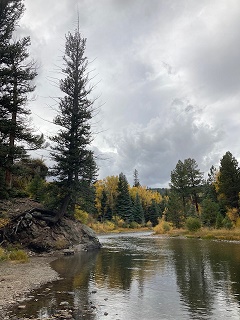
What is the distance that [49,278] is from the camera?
16.9 meters

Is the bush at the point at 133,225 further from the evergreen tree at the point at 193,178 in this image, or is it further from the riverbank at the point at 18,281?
the riverbank at the point at 18,281

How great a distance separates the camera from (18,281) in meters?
15.5

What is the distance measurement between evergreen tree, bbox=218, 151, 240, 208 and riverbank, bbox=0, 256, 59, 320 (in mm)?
47128

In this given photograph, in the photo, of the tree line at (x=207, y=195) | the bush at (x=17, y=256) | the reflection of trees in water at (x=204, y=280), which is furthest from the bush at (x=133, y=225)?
the bush at (x=17, y=256)

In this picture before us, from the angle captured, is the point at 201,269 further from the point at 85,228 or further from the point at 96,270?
the point at 85,228

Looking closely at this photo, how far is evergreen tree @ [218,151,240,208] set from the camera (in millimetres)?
59594

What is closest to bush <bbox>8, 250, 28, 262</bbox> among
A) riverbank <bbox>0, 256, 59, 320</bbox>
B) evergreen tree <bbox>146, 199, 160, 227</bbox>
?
riverbank <bbox>0, 256, 59, 320</bbox>

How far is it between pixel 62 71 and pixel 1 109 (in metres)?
15.4

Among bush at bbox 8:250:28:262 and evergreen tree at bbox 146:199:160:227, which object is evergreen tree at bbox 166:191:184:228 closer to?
evergreen tree at bbox 146:199:160:227

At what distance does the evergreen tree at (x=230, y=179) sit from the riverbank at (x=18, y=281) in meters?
47.1

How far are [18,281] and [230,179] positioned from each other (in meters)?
51.5

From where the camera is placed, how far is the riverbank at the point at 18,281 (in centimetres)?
1172

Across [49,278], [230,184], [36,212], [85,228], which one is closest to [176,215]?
[230,184]

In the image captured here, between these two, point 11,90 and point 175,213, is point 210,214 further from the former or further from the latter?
point 11,90
